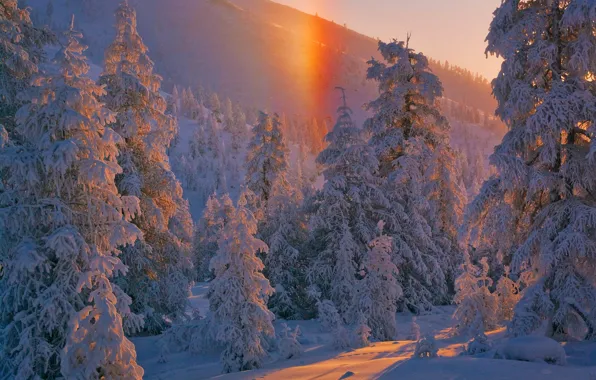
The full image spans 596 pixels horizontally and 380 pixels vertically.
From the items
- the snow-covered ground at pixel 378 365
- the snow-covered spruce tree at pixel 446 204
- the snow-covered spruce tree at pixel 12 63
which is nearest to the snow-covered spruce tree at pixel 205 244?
the snow-covered spruce tree at pixel 446 204

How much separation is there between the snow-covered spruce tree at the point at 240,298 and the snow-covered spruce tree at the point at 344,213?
764 cm

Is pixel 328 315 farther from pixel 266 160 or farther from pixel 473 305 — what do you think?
pixel 266 160

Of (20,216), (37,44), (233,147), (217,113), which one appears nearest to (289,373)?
(20,216)

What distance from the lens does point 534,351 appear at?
8.36 meters

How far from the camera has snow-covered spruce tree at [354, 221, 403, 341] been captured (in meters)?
14.2

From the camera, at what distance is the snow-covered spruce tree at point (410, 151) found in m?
19.8

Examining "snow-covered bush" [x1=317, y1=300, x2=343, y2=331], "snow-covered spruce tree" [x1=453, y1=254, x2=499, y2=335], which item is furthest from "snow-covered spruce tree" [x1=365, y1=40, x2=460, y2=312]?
"snow-covered bush" [x1=317, y1=300, x2=343, y2=331]

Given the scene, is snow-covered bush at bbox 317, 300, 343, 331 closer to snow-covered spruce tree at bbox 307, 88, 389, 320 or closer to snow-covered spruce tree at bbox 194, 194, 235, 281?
snow-covered spruce tree at bbox 307, 88, 389, 320

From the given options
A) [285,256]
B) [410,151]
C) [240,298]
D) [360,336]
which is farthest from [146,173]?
[410,151]

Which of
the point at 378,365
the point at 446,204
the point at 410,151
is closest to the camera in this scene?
the point at 378,365

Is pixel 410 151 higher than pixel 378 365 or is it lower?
higher

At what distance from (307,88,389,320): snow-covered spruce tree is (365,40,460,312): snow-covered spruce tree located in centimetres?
131

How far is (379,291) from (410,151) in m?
8.46

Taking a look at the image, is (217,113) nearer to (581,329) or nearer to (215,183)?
(215,183)
